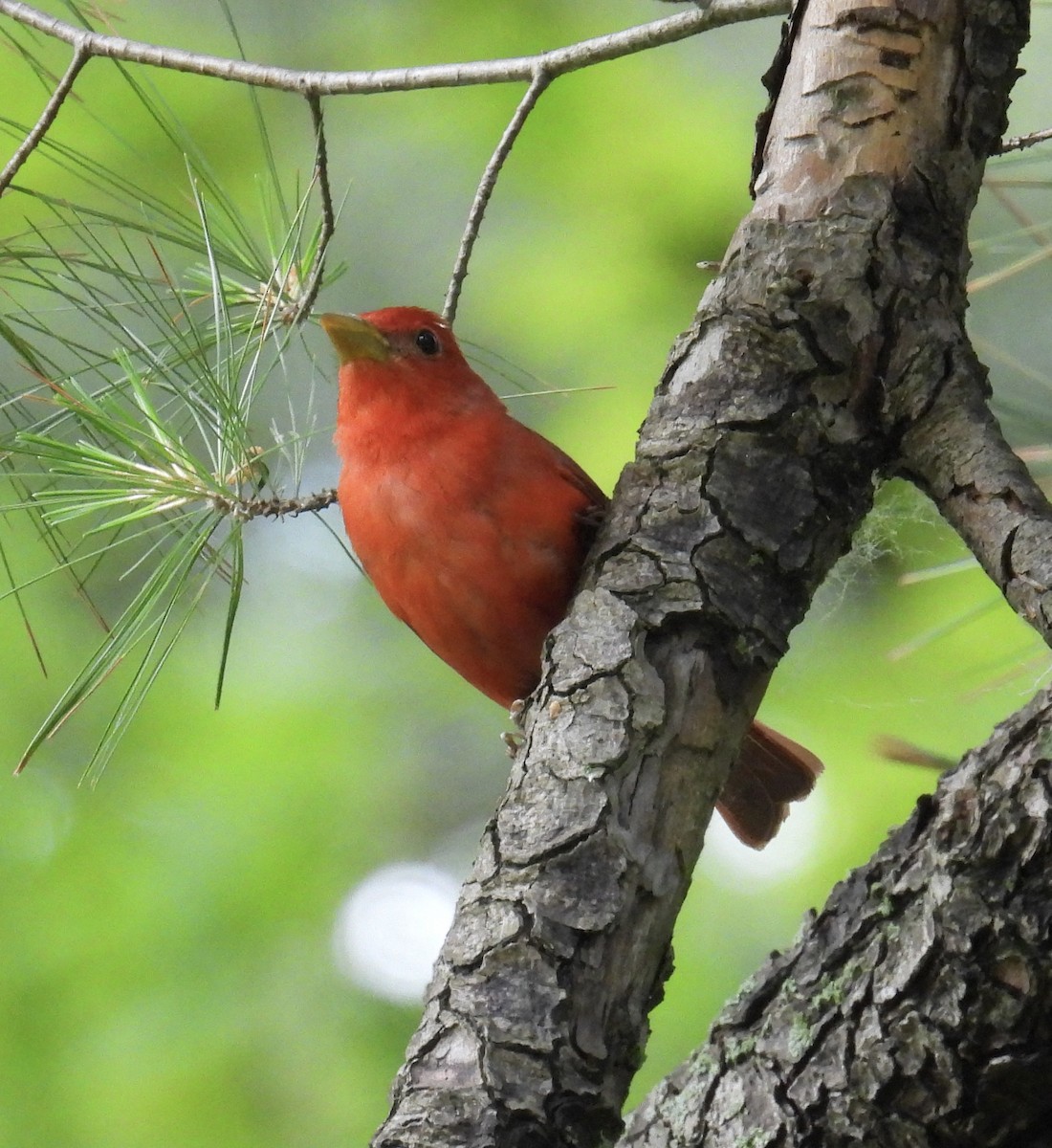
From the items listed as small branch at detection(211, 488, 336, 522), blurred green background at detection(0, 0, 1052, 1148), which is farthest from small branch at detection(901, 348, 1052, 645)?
blurred green background at detection(0, 0, 1052, 1148)

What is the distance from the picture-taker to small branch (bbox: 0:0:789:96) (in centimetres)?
217

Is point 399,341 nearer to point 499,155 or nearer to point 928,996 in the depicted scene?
point 499,155

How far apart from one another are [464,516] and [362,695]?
2.90 m

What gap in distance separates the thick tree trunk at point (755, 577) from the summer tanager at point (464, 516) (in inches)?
22.9

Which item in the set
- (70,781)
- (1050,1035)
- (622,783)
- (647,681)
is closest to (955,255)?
(647,681)

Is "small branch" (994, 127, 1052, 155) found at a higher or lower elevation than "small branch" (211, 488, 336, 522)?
higher

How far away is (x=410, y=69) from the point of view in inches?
88.2

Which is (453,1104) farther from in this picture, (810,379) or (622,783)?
(810,379)

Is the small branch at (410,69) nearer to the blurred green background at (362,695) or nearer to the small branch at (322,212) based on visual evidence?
the small branch at (322,212)

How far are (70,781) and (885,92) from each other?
411 cm

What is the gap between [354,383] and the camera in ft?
10.3

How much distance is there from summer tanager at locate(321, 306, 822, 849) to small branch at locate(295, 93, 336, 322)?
0.40 meters

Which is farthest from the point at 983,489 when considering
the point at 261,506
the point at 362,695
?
the point at 362,695

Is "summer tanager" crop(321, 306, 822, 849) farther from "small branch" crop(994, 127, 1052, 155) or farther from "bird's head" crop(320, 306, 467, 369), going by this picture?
"small branch" crop(994, 127, 1052, 155)
